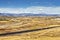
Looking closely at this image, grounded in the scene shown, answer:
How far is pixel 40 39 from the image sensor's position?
27250 millimetres

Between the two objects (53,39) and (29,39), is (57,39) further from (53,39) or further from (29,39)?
(29,39)

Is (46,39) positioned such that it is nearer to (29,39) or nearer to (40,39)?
(40,39)

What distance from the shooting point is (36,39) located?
27219 mm

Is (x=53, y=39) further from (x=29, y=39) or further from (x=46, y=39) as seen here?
(x=29, y=39)

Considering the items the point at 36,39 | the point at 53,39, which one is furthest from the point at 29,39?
the point at 53,39

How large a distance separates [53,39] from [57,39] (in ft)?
2.38

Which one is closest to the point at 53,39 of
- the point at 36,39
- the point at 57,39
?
the point at 57,39

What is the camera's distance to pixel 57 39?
27.6 m

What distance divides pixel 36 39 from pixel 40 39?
63cm

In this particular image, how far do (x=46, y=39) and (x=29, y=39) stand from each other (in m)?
2.64

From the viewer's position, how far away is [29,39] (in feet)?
88.2

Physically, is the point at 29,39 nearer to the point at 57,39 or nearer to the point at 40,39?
the point at 40,39

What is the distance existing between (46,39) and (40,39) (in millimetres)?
989

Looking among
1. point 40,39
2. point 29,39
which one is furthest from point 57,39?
point 29,39
